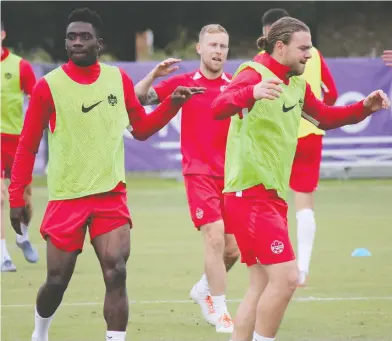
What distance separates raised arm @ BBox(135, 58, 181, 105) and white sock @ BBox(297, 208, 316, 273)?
247cm

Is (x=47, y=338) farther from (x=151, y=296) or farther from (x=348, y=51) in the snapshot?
(x=348, y=51)

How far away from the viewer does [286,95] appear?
8133 millimetres

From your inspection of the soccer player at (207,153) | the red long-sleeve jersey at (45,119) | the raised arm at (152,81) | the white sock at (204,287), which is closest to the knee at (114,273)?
the red long-sleeve jersey at (45,119)

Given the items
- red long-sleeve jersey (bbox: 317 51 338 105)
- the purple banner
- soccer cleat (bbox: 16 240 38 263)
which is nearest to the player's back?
soccer cleat (bbox: 16 240 38 263)

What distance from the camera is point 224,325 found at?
9.97 metres

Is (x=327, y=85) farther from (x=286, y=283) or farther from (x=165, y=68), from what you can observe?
(x=286, y=283)

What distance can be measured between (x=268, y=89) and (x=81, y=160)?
1.55 metres

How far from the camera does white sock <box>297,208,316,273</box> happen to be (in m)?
12.2

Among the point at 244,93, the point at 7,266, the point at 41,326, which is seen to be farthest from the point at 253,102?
the point at 7,266

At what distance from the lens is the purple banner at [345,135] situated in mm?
25375

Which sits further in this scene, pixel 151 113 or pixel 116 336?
pixel 151 113

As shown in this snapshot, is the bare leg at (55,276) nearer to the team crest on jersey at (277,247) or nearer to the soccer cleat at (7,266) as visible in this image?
the team crest on jersey at (277,247)

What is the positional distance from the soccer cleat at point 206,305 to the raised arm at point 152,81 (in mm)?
1587

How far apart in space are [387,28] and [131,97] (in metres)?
25.1
